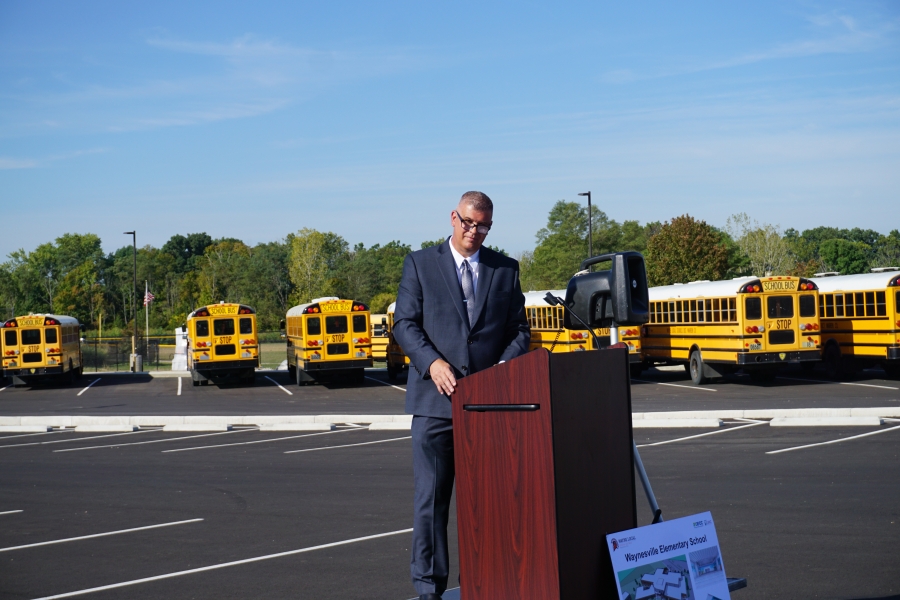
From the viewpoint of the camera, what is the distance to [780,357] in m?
22.6

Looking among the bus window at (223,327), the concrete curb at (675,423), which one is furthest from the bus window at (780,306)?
the bus window at (223,327)

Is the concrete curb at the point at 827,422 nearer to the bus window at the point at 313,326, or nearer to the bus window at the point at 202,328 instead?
the bus window at the point at 313,326

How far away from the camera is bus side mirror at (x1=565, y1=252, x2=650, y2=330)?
14.7 feet

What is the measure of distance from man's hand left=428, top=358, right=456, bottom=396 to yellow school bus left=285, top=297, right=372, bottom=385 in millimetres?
24090

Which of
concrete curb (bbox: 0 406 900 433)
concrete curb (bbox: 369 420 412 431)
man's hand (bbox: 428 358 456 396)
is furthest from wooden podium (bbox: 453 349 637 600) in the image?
concrete curb (bbox: 369 420 412 431)

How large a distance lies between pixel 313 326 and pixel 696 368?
11309 millimetres

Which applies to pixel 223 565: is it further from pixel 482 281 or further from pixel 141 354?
pixel 141 354

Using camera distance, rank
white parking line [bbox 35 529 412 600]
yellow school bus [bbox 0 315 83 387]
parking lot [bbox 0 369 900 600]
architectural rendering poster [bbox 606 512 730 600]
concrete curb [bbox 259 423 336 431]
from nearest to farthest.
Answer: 1. architectural rendering poster [bbox 606 512 730 600]
2. white parking line [bbox 35 529 412 600]
3. parking lot [bbox 0 369 900 600]
4. concrete curb [bbox 259 423 336 431]
5. yellow school bus [bbox 0 315 83 387]

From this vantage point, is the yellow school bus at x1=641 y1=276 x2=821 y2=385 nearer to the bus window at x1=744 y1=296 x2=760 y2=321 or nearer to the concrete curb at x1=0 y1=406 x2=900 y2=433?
the bus window at x1=744 y1=296 x2=760 y2=321

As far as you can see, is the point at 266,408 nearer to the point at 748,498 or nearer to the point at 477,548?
the point at 748,498

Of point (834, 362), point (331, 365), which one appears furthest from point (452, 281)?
point (331, 365)

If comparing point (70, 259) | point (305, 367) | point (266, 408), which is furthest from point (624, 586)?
point (70, 259)

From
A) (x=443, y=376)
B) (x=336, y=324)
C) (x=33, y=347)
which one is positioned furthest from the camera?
(x=33, y=347)

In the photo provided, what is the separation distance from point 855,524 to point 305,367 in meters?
22.3
